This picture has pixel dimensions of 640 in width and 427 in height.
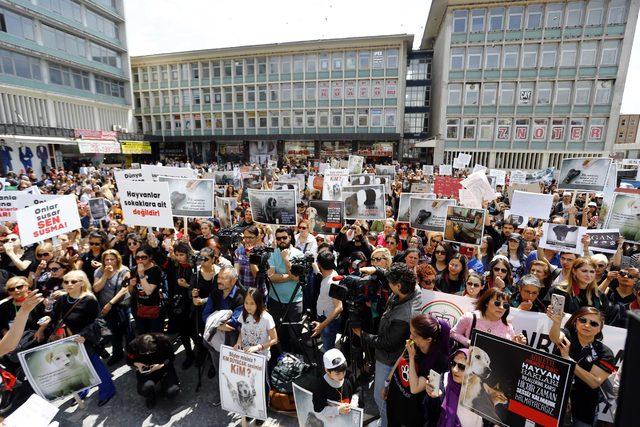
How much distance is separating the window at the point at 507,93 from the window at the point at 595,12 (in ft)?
24.4

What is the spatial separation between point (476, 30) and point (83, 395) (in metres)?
37.9

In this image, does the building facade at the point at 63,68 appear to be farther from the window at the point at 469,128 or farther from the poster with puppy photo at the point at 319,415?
the window at the point at 469,128

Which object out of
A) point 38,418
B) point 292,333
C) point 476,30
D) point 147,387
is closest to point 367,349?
point 292,333

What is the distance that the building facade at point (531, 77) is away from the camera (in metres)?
28.9

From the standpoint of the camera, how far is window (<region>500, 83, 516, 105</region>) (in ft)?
103

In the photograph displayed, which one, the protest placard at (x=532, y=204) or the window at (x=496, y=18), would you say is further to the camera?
the window at (x=496, y=18)

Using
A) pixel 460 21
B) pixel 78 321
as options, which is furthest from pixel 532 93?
pixel 78 321

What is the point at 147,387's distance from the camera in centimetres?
376

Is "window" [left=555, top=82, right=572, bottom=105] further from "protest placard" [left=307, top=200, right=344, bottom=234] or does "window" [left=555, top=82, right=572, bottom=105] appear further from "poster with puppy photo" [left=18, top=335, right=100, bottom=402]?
"poster with puppy photo" [left=18, top=335, right=100, bottom=402]

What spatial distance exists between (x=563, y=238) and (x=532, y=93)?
32.6 metres

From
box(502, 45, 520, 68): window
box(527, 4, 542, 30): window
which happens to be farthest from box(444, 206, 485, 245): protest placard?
box(527, 4, 542, 30): window

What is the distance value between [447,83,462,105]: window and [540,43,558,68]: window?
7221mm

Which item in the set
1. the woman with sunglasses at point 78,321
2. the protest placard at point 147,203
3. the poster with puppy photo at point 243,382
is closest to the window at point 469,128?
the protest placard at point 147,203

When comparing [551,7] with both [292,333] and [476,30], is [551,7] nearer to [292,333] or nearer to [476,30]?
[476,30]
